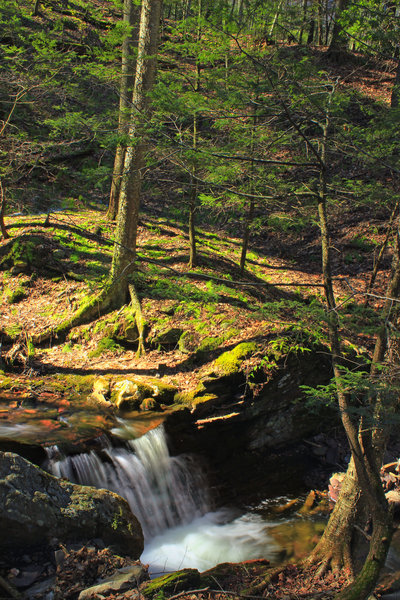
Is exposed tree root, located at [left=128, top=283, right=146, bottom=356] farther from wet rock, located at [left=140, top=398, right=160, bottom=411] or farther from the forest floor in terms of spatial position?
wet rock, located at [left=140, top=398, right=160, bottom=411]

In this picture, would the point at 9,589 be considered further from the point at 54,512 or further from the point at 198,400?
the point at 198,400

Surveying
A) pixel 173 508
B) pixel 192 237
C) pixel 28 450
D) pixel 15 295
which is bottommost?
pixel 173 508

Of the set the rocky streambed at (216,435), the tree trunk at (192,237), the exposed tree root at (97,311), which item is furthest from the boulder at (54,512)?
the tree trunk at (192,237)

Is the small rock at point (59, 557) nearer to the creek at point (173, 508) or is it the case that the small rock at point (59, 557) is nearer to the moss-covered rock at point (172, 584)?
the moss-covered rock at point (172, 584)

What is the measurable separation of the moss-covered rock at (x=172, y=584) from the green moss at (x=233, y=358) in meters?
3.92

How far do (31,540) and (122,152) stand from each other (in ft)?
31.8

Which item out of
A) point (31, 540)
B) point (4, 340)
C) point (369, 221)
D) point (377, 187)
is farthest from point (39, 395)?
point (369, 221)

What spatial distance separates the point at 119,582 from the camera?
11.8 ft

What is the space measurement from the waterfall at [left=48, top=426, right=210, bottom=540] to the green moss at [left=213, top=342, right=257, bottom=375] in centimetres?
165

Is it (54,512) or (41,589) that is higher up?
(54,512)

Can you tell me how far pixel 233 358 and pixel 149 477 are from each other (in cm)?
264

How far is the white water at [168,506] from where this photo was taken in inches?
235

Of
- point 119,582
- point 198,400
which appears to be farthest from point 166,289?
point 119,582

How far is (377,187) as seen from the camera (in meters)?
5.80
